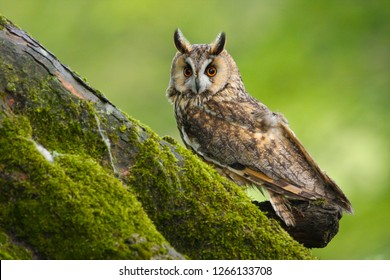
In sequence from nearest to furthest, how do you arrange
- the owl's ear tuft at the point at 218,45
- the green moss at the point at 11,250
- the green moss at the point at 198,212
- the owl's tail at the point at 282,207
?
the green moss at the point at 11,250, the green moss at the point at 198,212, the owl's tail at the point at 282,207, the owl's ear tuft at the point at 218,45

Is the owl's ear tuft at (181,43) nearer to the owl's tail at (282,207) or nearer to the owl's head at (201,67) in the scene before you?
the owl's head at (201,67)

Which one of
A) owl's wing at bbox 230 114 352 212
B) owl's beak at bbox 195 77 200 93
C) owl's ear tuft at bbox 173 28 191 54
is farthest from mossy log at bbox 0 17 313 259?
owl's ear tuft at bbox 173 28 191 54

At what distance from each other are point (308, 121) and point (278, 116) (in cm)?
397

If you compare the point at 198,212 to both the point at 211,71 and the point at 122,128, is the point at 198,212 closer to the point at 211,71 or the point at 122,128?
the point at 122,128

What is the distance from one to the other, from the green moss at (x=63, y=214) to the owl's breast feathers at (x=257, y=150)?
1.63 metres

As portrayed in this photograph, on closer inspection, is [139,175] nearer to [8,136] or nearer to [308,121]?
[8,136]

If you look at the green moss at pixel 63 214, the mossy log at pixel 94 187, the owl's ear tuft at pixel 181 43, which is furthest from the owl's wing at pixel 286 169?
the green moss at pixel 63 214

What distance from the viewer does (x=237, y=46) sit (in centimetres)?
1138

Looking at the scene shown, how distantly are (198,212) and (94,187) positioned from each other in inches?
17.9

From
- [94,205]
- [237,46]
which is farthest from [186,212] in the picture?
[237,46]

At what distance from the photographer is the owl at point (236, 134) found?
13.6ft

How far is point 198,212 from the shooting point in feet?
9.59

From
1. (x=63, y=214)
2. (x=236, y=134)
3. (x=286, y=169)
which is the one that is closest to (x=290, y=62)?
(x=236, y=134)

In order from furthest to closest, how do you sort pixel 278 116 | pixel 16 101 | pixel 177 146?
1. pixel 278 116
2. pixel 177 146
3. pixel 16 101
